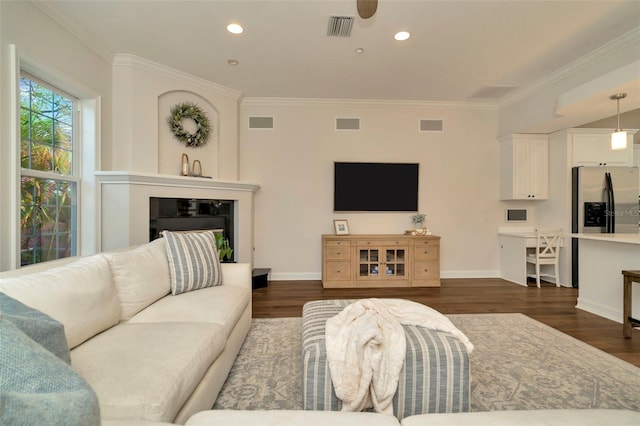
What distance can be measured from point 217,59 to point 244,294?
111 inches

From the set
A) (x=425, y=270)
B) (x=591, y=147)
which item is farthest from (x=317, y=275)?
(x=591, y=147)

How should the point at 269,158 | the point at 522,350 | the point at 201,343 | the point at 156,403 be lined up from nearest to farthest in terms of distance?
the point at 156,403, the point at 201,343, the point at 522,350, the point at 269,158

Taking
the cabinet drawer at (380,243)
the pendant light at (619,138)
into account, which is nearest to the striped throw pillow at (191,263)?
the cabinet drawer at (380,243)

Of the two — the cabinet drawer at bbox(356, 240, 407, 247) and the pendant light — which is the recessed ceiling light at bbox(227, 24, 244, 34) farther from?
the pendant light

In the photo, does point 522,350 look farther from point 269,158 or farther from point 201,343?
point 269,158

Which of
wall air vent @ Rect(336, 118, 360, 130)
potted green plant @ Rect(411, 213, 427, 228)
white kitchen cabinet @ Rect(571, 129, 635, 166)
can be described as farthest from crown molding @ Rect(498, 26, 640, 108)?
wall air vent @ Rect(336, 118, 360, 130)

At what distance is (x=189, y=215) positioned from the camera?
372cm

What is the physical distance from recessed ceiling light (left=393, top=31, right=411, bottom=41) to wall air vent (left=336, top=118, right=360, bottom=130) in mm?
1748

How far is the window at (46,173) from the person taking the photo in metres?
2.31

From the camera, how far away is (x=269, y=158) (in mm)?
4496


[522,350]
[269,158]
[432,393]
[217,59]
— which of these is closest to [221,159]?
[269,158]

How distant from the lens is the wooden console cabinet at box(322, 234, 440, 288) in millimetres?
4082

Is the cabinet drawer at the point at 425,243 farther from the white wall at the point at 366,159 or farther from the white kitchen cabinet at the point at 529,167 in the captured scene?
the white kitchen cabinet at the point at 529,167

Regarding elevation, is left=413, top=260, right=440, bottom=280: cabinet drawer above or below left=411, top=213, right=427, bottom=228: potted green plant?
below
